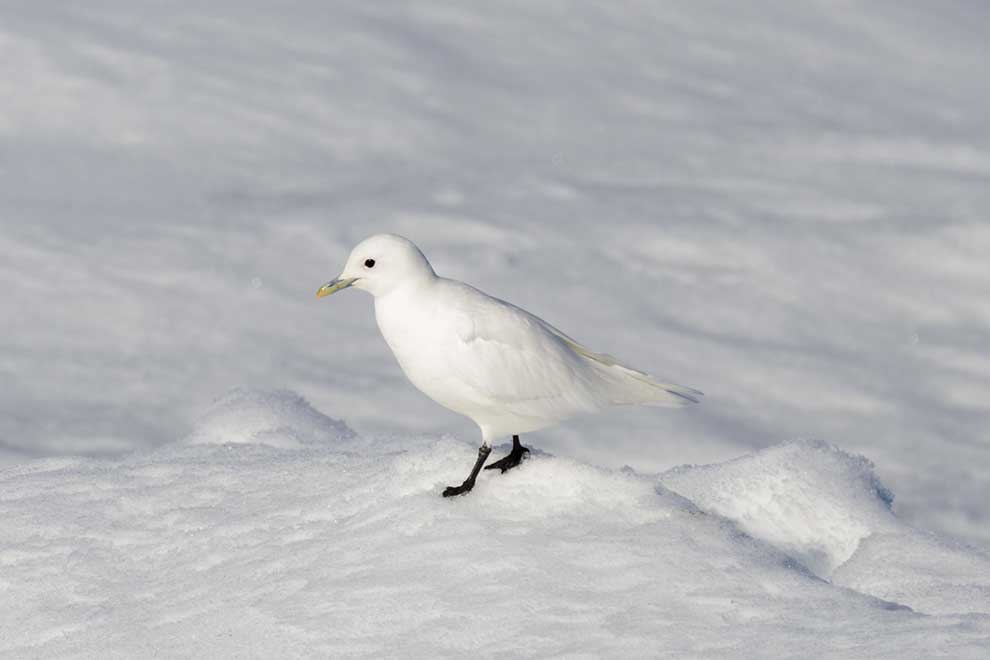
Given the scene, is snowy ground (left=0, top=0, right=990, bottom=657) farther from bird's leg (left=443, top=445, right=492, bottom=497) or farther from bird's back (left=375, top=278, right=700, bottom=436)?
bird's back (left=375, top=278, right=700, bottom=436)

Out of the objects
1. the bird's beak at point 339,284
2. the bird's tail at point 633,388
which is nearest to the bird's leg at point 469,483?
the bird's tail at point 633,388

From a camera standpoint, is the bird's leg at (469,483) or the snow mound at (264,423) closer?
the bird's leg at (469,483)

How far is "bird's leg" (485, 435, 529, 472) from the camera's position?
14.1 feet

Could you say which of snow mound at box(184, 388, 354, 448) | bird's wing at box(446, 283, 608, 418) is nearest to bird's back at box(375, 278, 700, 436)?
bird's wing at box(446, 283, 608, 418)

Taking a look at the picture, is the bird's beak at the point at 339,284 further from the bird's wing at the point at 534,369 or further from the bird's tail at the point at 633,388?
the bird's tail at the point at 633,388

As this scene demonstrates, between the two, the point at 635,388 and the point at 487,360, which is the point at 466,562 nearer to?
the point at 487,360

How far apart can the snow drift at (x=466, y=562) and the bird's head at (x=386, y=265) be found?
0.55m

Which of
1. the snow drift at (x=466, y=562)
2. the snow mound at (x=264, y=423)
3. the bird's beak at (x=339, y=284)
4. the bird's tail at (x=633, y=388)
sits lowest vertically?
the snow mound at (x=264, y=423)

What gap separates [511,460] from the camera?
431 cm

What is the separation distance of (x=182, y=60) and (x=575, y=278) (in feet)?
14.5

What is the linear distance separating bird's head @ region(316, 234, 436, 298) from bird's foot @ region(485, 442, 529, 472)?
546mm

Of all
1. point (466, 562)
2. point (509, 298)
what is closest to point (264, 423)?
point (466, 562)

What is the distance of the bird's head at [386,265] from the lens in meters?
4.16

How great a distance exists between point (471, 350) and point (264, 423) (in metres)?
1.77
